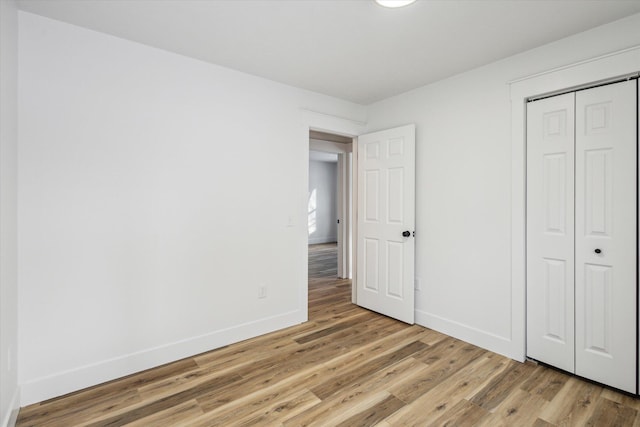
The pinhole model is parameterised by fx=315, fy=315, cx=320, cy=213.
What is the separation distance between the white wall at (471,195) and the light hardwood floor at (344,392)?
1.04ft

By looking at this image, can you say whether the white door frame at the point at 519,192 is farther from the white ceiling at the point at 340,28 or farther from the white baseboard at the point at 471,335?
the white ceiling at the point at 340,28

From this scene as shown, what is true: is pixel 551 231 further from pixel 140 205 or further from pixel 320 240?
pixel 320 240

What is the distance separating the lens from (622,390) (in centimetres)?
209

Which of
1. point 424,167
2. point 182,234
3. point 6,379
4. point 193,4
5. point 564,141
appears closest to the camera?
point 6,379

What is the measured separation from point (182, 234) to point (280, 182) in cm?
105

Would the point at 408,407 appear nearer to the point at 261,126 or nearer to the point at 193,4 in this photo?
the point at 261,126

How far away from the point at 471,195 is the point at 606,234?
97 cm

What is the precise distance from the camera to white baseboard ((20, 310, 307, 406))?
2021 millimetres

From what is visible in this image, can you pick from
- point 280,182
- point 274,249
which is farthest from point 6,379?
point 280,182

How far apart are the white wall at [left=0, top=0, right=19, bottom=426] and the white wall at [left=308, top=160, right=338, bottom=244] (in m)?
7.76

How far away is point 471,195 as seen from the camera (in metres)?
2.87

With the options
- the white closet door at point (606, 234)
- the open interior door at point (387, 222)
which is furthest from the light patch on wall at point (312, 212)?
the white closet door at point (606, 234)

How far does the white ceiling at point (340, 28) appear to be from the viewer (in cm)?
190

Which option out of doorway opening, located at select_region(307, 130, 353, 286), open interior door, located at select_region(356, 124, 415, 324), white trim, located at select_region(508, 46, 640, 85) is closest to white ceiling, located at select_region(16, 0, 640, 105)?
white trim, located at select_region(508, 46, 640, 85)
